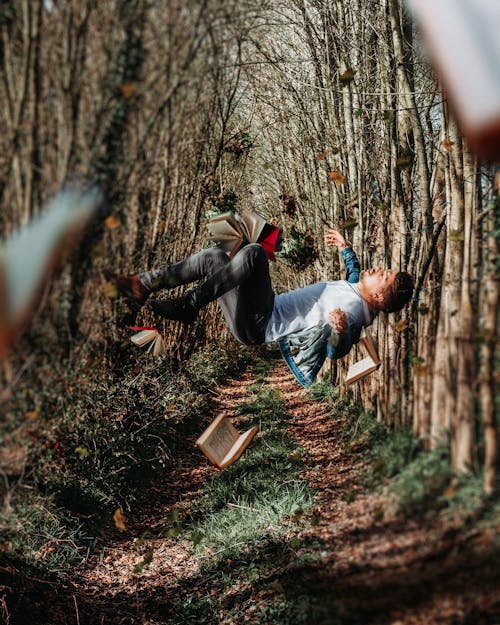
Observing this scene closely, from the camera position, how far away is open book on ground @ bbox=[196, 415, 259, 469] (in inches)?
104

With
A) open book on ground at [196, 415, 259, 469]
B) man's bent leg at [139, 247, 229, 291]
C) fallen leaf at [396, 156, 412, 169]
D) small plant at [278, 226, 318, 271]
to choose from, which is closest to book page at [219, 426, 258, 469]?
open book on ground at [196, 415, 259, 469]

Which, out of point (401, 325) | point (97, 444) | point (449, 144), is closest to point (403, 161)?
point (449, 144)

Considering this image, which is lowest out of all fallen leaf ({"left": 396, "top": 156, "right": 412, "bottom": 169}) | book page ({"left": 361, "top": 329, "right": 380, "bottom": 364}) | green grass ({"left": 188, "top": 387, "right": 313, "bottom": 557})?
green grass ({"left": 188, "top": 387, "right": 313, "bottom": 557})

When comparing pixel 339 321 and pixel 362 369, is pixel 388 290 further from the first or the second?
pixel 362 369

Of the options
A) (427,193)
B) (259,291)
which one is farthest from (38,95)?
(427,193)

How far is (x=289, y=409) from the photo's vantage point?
4.46 m

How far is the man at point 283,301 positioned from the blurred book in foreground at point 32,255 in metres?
0.67

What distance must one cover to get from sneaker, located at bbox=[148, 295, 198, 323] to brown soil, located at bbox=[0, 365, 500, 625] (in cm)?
113

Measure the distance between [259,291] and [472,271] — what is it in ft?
3.74

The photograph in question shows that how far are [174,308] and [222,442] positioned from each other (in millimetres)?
747

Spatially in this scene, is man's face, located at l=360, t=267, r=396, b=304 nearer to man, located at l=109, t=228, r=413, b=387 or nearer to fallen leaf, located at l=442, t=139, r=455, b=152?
man, located at l=109, t=228, r=413, b=387

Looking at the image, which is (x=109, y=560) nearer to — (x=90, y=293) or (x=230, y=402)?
(x=230, y=402)

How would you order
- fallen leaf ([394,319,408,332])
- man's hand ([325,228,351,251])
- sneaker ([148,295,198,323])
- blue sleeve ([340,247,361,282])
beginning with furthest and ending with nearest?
man's hand ([325,228,351,251]) < blue sleeve ([340,247,361,282]) < fallen leaf ([394,319,408,332]) < sneaker ([148,295,198,323])

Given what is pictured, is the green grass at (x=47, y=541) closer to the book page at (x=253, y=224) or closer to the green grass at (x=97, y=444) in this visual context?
the green grass at (x=97, y=444)
